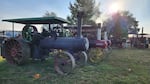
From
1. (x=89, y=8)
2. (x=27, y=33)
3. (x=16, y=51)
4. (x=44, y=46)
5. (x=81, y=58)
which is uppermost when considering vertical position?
(x=89, y=8)

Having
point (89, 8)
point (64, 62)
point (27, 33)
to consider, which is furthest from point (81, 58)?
point (89, 8)

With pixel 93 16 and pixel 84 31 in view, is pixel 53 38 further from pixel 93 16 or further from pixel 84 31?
pixel 93 16

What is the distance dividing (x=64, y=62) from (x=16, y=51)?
1992mm

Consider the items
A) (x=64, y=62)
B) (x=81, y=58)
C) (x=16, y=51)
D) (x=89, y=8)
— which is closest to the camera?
(x=64, y=62)

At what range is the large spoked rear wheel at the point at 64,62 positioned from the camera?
17.3ft

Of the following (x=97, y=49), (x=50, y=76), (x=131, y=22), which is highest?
(x=131, y=22)

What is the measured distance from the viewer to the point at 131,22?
1329 inches

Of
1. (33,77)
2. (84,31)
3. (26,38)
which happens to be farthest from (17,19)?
(84,31)

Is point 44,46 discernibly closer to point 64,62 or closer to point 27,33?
point 27,33

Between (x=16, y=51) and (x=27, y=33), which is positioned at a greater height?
(x=27, y=33)

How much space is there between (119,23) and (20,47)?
17763 millimetres

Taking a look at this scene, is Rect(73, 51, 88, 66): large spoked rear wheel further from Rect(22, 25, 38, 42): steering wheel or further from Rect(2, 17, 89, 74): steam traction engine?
Rect(22, 25, 38, 42): steering wheel

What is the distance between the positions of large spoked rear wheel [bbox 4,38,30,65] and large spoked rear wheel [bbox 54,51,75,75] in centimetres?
123

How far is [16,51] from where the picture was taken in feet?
20.9
